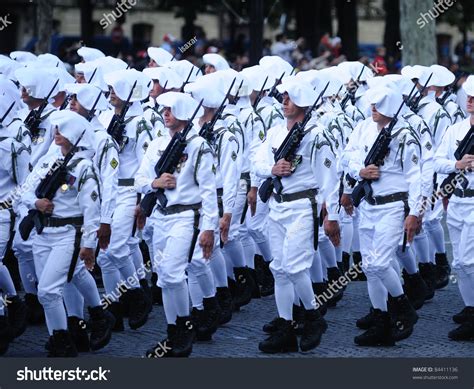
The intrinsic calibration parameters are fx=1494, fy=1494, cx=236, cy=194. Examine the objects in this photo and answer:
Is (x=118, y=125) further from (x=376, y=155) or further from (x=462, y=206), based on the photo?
(x=462, y=206)

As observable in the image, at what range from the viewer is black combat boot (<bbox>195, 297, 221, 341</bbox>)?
12227mm

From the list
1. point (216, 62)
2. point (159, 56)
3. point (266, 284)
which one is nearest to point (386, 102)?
point (266, 284)

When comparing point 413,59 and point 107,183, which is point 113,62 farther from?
point 413,59

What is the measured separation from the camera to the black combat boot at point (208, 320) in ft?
40.1

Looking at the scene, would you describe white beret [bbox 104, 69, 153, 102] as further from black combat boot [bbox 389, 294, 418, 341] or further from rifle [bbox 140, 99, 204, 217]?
black combat boot [bbox 389, 294, 418, 341]

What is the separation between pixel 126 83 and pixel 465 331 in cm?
366

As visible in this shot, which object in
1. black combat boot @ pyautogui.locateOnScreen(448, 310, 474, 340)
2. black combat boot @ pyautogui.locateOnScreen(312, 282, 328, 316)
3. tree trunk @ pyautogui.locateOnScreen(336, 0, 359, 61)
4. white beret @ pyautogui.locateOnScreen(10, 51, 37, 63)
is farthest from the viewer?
tree trunk @ pyautogui.locateOnScreen(336, 0, 359, 61)

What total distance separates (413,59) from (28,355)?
15.6 metres

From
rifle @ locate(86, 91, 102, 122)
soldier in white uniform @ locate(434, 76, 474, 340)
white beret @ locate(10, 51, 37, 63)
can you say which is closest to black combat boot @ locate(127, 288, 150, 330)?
rifle @ locate(86, 91, 102, 122)

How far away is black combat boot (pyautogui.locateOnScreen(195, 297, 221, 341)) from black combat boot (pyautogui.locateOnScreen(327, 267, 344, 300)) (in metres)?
1.96

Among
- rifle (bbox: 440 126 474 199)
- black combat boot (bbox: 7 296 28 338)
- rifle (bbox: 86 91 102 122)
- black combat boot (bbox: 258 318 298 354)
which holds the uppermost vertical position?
rifle (bbox: 86 91 102 122)

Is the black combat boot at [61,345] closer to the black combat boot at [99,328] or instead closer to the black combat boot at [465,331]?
the black combat boot at [99,328]

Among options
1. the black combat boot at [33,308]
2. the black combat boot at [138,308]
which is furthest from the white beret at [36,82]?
the black combat boot at [138,308]

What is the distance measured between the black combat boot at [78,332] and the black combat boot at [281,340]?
1.36 meters
